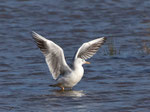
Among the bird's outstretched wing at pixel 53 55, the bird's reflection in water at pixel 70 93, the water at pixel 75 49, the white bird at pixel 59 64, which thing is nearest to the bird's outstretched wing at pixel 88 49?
the white bird at pixel 59 64

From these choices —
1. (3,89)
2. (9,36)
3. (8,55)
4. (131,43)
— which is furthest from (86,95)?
(9,36)

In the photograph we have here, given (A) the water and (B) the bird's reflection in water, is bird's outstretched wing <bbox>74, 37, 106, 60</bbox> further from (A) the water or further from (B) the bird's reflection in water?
(B) the bird's reflection in water

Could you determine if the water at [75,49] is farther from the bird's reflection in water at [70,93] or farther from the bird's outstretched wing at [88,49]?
the bird's outstretched wing at [88,49]

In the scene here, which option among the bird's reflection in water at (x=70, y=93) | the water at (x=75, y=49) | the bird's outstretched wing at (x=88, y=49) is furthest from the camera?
the bird's outstretched wing at (x=88, y=49)

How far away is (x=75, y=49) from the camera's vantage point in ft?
50.7

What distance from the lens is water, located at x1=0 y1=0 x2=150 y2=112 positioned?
34.0 ft

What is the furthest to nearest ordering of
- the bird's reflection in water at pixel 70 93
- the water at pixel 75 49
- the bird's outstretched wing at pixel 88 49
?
the bird's outstretched wing at pixel 88 49
the bird's reflection in water at pixel 70 93
the water at pixel 75 49

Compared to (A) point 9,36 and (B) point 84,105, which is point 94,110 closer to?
(B) point 84,105

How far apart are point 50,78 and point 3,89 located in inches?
58.5

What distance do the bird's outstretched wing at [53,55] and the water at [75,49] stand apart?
1.50 feet

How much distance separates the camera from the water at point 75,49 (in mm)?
10367

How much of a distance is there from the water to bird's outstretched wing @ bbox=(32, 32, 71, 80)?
18.0 inches

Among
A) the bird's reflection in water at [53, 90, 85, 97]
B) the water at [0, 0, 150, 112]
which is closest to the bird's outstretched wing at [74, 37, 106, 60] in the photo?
the water at [0, 0, 150, 112]

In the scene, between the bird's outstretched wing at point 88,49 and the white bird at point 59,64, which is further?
the bird's outstretched wing at point 88,49
